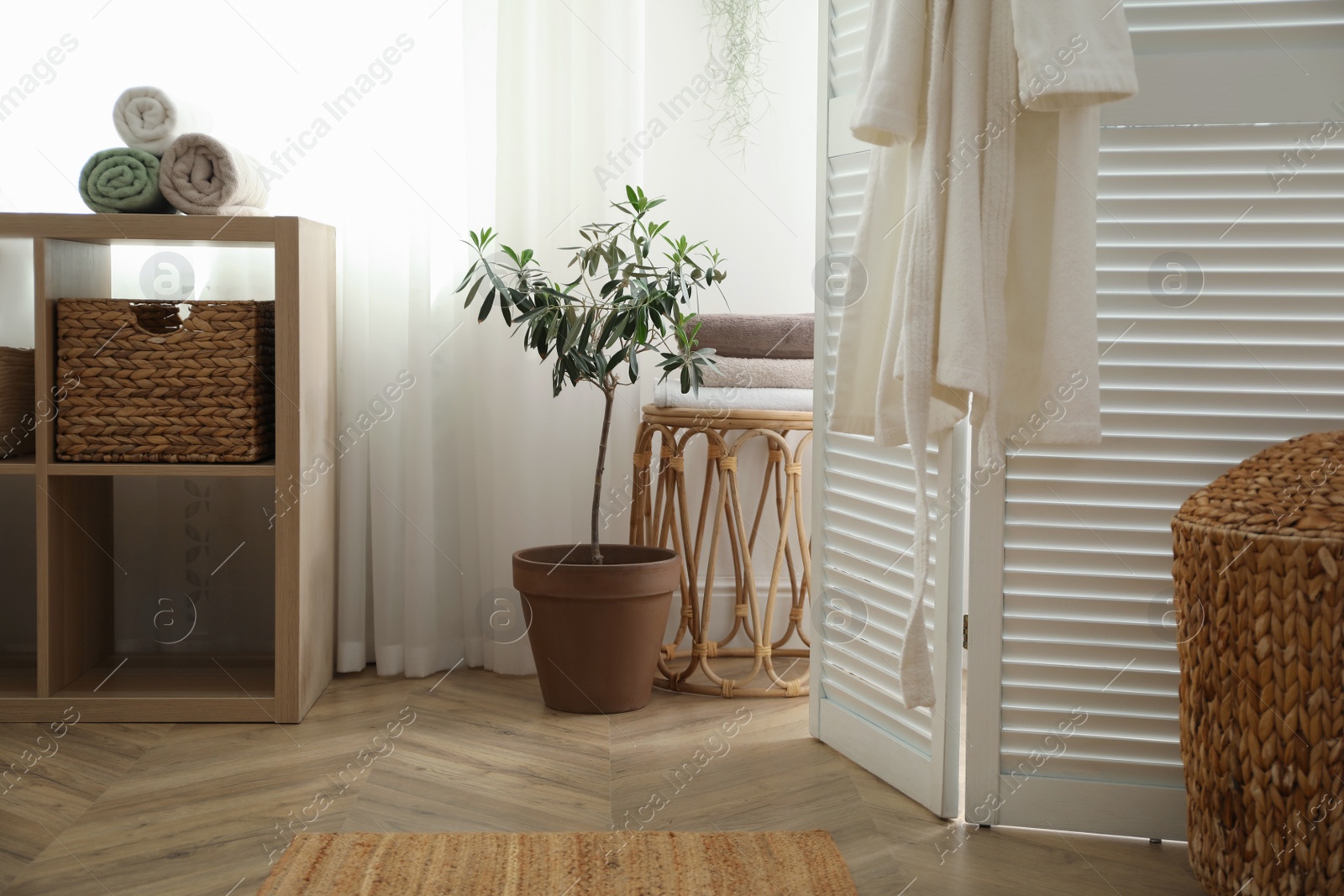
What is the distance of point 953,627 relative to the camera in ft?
5.04

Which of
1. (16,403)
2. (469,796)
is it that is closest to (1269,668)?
(469,796)

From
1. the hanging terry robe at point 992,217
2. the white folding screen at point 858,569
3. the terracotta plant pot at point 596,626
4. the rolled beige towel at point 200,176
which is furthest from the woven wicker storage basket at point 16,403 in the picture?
the hanging terry robe at point 992,217

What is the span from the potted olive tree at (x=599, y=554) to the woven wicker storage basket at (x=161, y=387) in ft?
1.41

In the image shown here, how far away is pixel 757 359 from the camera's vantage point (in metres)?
2.18

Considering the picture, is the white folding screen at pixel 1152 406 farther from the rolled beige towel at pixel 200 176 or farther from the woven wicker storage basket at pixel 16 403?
the woven wicker storage basket at pixel 16 403

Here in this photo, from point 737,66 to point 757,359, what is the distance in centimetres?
68

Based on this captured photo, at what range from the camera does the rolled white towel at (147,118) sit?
187 centimetres

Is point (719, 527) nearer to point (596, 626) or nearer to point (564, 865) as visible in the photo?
point (596, 626)

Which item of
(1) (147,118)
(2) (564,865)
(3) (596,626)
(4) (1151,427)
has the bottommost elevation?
(2) (564,865)

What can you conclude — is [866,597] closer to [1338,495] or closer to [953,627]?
[953,627]

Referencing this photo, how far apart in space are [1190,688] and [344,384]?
1.63m

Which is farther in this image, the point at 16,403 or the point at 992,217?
the point at 16,403

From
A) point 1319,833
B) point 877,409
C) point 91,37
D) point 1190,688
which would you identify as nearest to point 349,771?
point 877,409

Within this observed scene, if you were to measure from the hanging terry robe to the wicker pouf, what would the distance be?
8.2 inches
